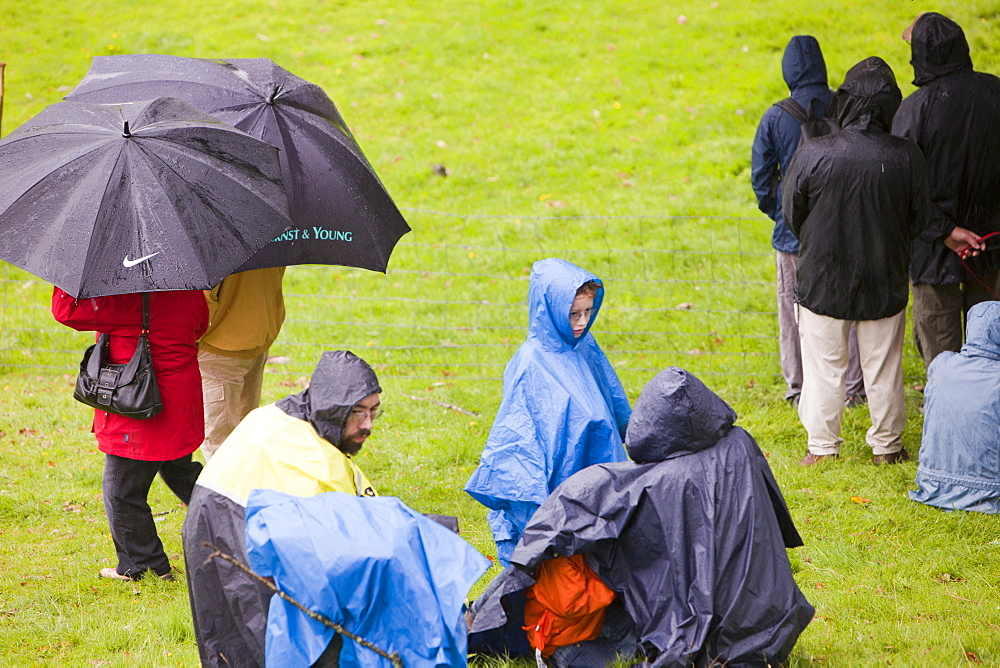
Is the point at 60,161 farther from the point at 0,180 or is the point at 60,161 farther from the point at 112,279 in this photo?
the point at 112,279

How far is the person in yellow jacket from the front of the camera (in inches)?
224

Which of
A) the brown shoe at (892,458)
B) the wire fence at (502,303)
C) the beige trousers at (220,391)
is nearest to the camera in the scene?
the beige trousers at (220,391)

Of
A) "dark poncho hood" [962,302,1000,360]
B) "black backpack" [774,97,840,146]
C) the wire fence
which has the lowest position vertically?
the wire fence

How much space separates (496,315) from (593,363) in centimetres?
436

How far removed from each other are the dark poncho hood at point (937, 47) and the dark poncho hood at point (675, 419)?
4123mm

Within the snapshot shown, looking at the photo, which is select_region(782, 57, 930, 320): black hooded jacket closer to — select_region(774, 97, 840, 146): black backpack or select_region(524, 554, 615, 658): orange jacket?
select_region(774, 97, 840, 146): black backpack

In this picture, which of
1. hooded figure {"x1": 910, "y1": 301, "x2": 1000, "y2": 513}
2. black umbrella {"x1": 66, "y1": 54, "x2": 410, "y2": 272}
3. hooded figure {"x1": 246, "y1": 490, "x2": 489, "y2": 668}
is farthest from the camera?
hooded figure {"x1": 910, "y1": 301, "x2": 1000, "y2": 513}

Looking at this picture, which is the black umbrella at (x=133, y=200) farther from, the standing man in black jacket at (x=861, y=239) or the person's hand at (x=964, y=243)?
the person's hand at (x=964, y=243)

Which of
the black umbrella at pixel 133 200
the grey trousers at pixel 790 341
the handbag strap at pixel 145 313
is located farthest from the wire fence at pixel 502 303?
the black umbrella at pixel 133 200

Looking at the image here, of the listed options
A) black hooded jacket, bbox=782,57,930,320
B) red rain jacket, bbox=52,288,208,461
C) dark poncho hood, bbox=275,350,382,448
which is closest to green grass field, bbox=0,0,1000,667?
red rain jacket, bbox=52,288,208,461

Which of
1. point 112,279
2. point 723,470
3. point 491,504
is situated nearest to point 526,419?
point 491,504

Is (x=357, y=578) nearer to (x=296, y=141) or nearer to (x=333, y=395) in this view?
(x=333, y=395)

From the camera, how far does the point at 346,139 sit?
5484mm

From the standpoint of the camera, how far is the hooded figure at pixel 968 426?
222 inches
